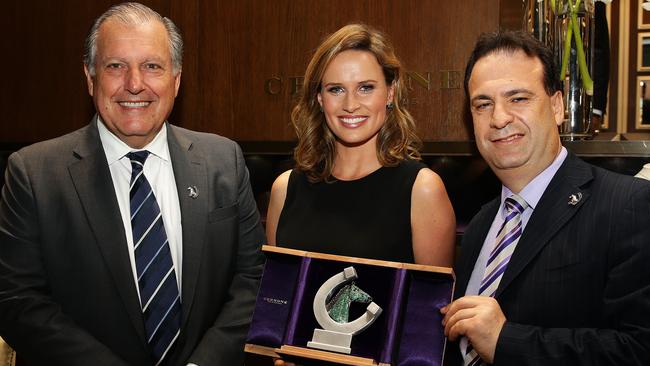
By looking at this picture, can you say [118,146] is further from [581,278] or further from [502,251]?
[581,278]

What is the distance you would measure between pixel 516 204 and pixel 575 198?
Result: 0.66 ft

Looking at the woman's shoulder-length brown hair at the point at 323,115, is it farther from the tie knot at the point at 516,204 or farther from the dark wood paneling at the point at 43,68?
the dark wood paneling at the point at 43,68

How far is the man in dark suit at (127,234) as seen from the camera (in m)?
1.96

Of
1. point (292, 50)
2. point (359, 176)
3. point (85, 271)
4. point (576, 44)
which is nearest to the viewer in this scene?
point (85, 271)

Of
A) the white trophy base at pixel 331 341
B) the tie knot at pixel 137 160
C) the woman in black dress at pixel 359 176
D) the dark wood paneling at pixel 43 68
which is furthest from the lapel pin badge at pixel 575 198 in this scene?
the dark wood paneling at pixel 43 68

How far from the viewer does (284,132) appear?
4324 millimetres

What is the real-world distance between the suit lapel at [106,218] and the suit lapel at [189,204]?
0.53 ft

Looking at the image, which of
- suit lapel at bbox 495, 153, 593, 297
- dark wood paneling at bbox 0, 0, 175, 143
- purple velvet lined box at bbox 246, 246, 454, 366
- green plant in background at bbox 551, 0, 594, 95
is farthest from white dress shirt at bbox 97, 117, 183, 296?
dark wood paneling at bbox 0, 0, 175, 143

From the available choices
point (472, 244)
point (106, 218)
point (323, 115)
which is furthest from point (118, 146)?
point (472, 244)

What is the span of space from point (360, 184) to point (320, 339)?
0.76m

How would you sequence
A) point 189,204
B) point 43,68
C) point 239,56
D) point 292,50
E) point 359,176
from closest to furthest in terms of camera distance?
point 189,204 → point 359,176 → point 292,50 → point 239,56 → point 43,68

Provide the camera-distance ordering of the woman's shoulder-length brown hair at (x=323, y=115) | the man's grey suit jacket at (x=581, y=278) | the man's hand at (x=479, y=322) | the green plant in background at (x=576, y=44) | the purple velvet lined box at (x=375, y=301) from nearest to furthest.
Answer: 1. the man's grey suit jacket at (x=581, y=278)
2. the man's hand at (x=479, y=322)
3. the purple velvet lined box at (x=375, y=301)
4. the woman's shoulder-length brown hair at (x=323, y=115)
5. the green plant in background at (x=576, y=44)

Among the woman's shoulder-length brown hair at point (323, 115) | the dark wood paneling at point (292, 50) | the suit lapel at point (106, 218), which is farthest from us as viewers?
the dark wood paneling at point (292, 50)

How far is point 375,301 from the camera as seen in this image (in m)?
1.84
